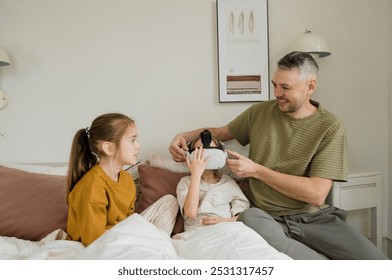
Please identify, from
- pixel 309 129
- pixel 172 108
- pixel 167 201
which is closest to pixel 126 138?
pixel 167 201

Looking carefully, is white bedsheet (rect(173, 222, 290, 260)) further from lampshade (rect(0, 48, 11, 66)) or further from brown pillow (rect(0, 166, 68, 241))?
lampshade (rect(0, 48, 11, 66))

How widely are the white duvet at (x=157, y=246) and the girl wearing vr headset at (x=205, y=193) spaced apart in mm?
235

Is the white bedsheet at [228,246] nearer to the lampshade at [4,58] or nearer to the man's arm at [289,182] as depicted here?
the man's arm at [289,182]

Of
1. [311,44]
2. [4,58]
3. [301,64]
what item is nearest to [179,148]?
[301,64]

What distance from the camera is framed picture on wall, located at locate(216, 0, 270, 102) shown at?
1.80m

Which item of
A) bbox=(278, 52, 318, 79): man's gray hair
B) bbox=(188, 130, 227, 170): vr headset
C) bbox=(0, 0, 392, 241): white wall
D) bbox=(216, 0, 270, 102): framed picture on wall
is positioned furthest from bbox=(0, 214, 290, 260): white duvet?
bbox=(216, 0, 270, 102): framed picture on wall

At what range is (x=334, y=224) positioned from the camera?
1.29m

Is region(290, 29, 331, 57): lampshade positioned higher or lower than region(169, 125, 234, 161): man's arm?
higher

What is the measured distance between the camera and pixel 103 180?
1202mm

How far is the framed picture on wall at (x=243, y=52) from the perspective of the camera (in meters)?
1.80

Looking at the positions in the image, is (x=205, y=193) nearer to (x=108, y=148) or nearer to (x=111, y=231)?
(x=108, y=148)

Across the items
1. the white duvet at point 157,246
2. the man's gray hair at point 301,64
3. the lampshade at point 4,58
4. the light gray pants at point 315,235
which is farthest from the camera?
the lampshade at point 4,58

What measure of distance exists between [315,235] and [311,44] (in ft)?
3.01

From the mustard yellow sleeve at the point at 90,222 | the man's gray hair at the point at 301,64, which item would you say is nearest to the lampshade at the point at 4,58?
the mustard yellow sleeve at the point at 90,222
